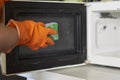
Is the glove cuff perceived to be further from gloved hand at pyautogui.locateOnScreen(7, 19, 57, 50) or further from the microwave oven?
the microwave oven

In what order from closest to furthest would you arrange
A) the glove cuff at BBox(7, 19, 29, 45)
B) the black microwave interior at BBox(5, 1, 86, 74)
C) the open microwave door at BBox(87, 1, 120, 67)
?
the glove cuff at BBox(7, 19, 29, 45)
the black microwave interior at BBox(5, 1, 86, 74)
the open microwave door at BBox(87, 1, 120, 67)

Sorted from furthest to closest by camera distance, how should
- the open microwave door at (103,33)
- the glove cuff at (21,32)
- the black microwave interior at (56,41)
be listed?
the open microwave door at (103,33) < the black microwave interior at (56,41) < the glove cuff at (21,32)

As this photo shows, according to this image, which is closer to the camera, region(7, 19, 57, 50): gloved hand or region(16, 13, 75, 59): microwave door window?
region(7, 19, 57, 50): gloved hand

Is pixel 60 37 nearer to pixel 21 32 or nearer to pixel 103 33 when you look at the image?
pixel 103 33

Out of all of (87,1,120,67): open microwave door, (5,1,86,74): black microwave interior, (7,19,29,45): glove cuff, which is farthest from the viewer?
(87,1,120,67): open microwave door

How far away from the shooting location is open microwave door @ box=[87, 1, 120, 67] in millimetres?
1129

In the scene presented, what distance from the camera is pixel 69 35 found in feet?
3.83

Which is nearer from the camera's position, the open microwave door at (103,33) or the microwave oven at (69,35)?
the microwave oven at (69,35)

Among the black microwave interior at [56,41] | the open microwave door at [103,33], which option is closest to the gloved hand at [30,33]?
the black microwave interior at [56,41]

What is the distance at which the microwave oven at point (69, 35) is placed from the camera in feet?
3.25

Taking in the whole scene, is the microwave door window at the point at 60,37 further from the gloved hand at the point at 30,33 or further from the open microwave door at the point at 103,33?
the gloved hand at the point at 30,33

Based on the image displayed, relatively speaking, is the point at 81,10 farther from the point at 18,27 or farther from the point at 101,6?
the point at 18,27

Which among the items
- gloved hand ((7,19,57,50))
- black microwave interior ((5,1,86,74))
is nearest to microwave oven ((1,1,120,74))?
black microwave interior ((5,1,86,74))

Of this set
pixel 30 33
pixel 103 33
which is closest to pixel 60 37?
pixel 103 33
